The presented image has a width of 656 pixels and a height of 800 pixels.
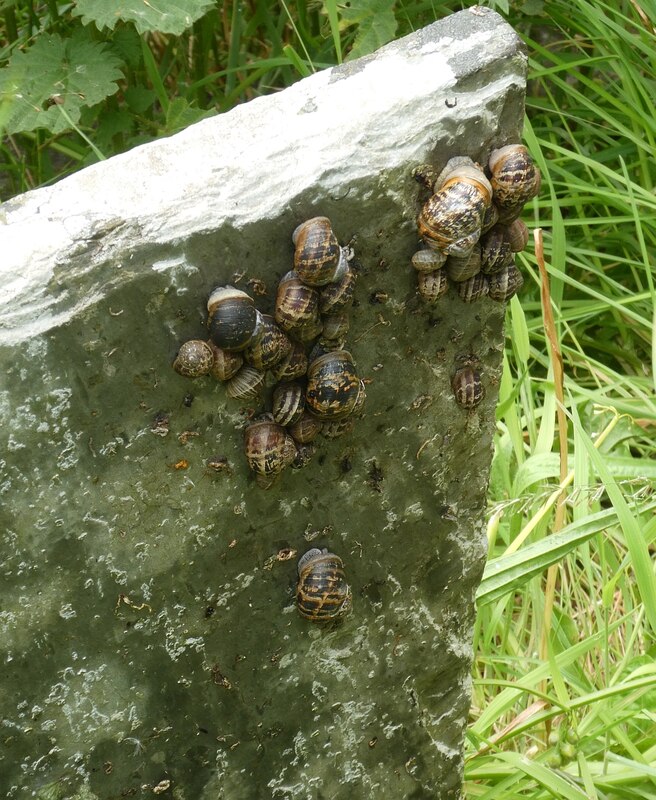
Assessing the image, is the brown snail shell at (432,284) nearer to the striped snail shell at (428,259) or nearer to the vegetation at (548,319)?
the striped snail shell at (428,259)

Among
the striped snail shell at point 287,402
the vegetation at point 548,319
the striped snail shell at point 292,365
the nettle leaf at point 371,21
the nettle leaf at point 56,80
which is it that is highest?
the nettle leaf at point 56,80

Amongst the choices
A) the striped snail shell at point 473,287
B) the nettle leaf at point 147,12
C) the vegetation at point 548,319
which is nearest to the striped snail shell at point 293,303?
the striped snail shell at point 473,287

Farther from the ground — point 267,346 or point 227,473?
point 267,346

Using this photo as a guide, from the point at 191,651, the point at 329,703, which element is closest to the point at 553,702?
the point at 329,703

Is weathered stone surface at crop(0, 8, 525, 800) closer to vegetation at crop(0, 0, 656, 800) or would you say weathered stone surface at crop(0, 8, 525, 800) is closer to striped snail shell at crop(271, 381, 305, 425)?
striped snail shell at crop(271, 381, 305, 425)

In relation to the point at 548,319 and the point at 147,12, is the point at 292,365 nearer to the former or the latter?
the point at 548,319

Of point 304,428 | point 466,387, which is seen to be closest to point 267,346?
point 304,428
